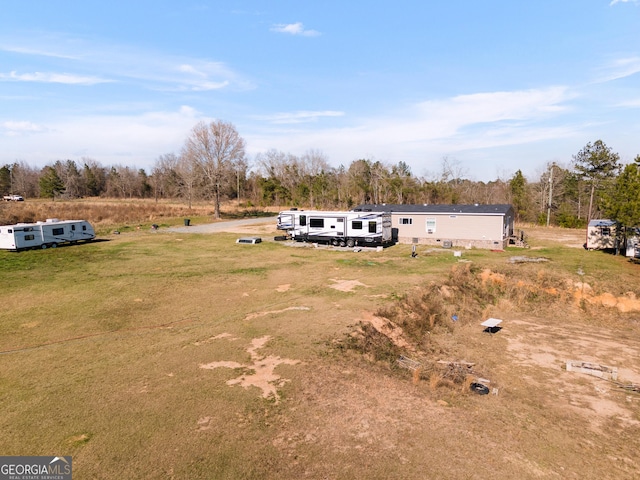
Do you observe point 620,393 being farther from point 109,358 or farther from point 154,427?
point 109,358

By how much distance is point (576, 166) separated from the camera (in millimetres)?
47906

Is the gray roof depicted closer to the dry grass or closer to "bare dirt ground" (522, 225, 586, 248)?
"bare dirt ground" (522, 225, 586, 248)

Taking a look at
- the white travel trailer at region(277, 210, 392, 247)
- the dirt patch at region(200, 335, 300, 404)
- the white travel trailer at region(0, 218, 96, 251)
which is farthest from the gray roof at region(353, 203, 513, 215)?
the white travel trailer at region(0, 218, 96, 251)

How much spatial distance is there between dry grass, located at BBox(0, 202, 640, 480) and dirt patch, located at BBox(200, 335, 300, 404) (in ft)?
0.57

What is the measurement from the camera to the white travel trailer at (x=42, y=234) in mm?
28719

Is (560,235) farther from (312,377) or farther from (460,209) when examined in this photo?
(312,377)

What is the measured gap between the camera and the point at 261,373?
11.1 metres

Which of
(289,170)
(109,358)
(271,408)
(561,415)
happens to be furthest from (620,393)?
(289,170)

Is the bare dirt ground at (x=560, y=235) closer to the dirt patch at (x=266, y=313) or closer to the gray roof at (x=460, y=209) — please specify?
the gray roof at (x=460, y=209)

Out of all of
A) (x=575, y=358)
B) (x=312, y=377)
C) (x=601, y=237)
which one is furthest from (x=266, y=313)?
(x=601, y=237)

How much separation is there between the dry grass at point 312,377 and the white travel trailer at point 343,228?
8553mm

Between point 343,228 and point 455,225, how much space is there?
393 inches

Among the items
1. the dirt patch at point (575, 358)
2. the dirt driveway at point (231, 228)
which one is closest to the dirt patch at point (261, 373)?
the dirt patch at point (575, 358)

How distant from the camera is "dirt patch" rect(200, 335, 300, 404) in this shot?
10289mm
